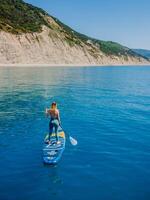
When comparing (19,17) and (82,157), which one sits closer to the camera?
(82,157)

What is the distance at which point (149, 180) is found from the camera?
15.6 meters

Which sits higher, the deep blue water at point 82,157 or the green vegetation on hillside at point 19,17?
the green vegetation on hillside at point 19,17

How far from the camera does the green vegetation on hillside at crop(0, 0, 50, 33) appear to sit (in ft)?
463

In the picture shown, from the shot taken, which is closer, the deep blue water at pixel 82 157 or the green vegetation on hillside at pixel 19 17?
the deep blue water at pixel 82 157

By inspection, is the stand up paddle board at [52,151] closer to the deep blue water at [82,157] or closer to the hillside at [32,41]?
the deep blue water at [82,157]

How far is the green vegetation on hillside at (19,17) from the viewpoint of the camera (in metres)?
141

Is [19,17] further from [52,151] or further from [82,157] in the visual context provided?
[82,157]

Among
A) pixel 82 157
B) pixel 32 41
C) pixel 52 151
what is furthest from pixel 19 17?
pixel 82 157

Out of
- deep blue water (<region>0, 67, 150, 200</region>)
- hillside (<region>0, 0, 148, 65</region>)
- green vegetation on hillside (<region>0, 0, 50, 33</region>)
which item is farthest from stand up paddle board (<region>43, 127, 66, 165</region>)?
green vegetation on hillside (<region>0, 0, 50, 33</region>)

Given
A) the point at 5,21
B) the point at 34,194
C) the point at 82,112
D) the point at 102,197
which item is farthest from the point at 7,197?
the point at 5,21

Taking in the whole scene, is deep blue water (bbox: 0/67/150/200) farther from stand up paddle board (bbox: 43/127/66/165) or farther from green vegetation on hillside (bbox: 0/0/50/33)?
green vegetation on hillside (bbox: 0/0/50/33)

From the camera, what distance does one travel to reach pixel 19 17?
6284 inches

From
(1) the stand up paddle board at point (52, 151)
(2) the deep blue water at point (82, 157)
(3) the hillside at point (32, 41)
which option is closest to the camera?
(2) the deep blue water at point (82, 157)

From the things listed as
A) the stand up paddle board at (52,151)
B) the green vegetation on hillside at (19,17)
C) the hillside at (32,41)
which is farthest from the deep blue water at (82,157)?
the green vegetation on hillside at (19,17)
